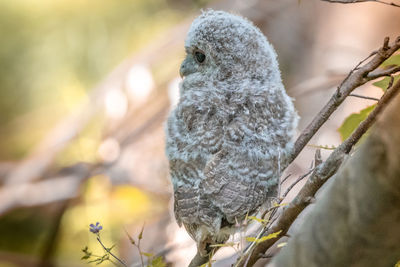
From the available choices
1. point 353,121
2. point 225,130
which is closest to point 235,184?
point 225,130

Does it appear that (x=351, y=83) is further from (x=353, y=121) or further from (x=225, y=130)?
(x=225, y=130)

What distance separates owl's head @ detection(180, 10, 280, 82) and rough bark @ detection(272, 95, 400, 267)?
0.34m

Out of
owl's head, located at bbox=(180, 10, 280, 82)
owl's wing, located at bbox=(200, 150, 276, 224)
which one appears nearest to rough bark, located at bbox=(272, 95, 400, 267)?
owl's wing, located at bbox=(200, 150, 276, 224)

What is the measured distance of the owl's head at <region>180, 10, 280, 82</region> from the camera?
33.3 inches

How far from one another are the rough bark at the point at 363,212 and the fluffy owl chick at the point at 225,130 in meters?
0.19

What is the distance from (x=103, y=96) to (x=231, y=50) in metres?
1.33

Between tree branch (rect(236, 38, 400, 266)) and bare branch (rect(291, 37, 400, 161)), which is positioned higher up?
bare branch (rect(291, 37, 400, 161))

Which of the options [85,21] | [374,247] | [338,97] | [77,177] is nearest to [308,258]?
[374,247]

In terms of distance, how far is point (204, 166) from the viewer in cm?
79

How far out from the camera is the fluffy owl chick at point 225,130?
0.76 metres

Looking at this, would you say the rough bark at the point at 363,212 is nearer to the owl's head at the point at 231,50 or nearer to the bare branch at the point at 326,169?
the bare branch at the point at 326,169

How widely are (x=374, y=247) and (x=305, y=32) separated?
213 cm

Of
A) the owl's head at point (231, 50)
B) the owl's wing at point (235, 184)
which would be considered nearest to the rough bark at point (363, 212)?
the owl's wing at point (235, 184)

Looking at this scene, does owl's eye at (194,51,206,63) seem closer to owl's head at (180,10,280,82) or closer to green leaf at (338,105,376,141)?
owl's head at (180,10,280,82)
